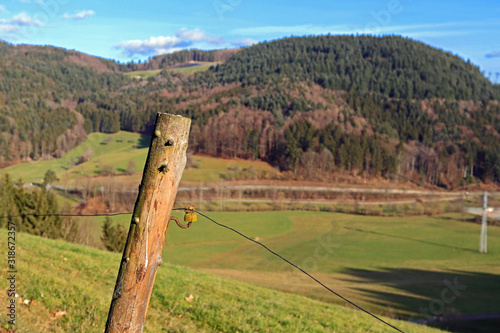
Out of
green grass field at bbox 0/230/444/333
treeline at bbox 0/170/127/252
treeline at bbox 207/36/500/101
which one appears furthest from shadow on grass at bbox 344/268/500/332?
treeline at bbox 207/36/500/101

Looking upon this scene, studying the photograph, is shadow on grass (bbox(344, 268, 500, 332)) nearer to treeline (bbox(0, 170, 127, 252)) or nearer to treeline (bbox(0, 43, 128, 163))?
treeline (bbox(0, 170, 127, 252))

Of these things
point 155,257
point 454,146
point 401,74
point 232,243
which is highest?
point 401,74

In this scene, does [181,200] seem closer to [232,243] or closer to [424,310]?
[232,243]

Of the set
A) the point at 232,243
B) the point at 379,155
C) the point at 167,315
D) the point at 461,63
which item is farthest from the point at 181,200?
the point at 461,63

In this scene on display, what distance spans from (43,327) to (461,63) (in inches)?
8879

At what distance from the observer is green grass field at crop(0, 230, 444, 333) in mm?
5117

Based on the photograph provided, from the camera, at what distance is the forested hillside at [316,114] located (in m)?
111

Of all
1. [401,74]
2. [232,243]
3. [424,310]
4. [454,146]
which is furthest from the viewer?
[401,74]

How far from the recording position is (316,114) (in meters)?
136

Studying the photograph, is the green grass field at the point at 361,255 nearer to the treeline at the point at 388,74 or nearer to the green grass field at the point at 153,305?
the green grass field at the point at 153,305

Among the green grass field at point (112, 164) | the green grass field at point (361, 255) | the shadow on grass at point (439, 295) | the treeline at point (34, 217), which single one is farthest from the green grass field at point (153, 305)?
the green grass field at point (112, 164)

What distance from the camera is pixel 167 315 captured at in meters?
6.10

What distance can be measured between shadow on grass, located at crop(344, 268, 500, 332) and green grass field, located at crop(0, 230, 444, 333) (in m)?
18.9

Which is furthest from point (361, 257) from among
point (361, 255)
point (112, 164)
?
point (112, 164)
